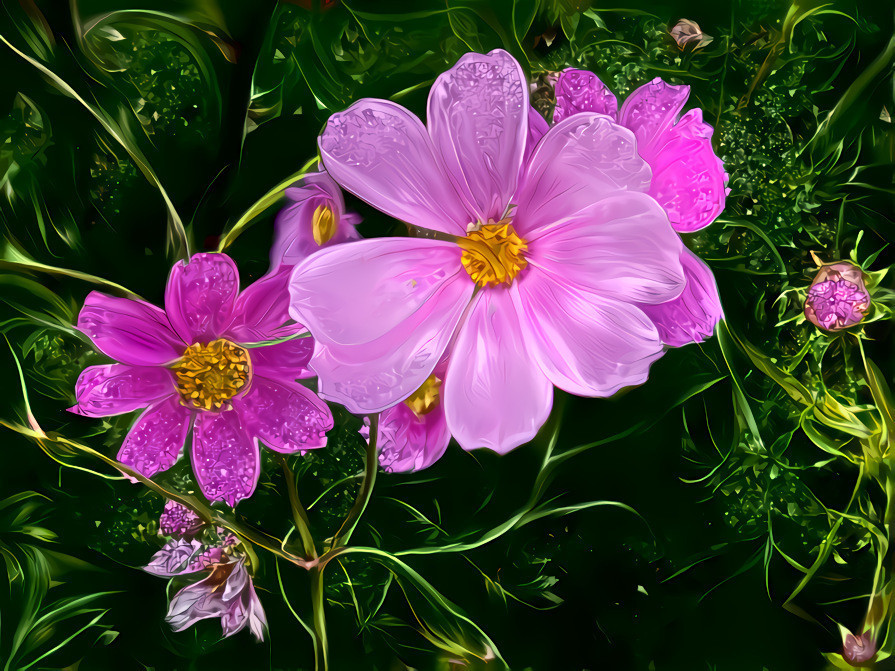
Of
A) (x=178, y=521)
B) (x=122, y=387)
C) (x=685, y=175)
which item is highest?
(x=685, y=175)

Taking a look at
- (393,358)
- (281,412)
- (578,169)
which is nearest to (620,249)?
(578,169)

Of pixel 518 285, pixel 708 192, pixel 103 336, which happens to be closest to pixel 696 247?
pixel 708 192

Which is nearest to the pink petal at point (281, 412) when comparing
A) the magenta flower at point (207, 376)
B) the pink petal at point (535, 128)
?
the magenta flower at point (207, 376)

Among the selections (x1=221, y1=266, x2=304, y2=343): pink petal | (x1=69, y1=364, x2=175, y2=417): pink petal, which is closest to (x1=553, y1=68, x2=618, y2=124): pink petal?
(x1=221, y1=266, x2=304, y2=343): pink petal

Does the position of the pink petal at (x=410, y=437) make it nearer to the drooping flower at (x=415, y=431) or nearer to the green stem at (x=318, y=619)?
the drooping flower at (x=415, y=431)

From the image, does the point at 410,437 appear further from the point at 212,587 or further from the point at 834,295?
the point at 834,295

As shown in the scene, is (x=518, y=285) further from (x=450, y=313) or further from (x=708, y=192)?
(x=708, y=192)
